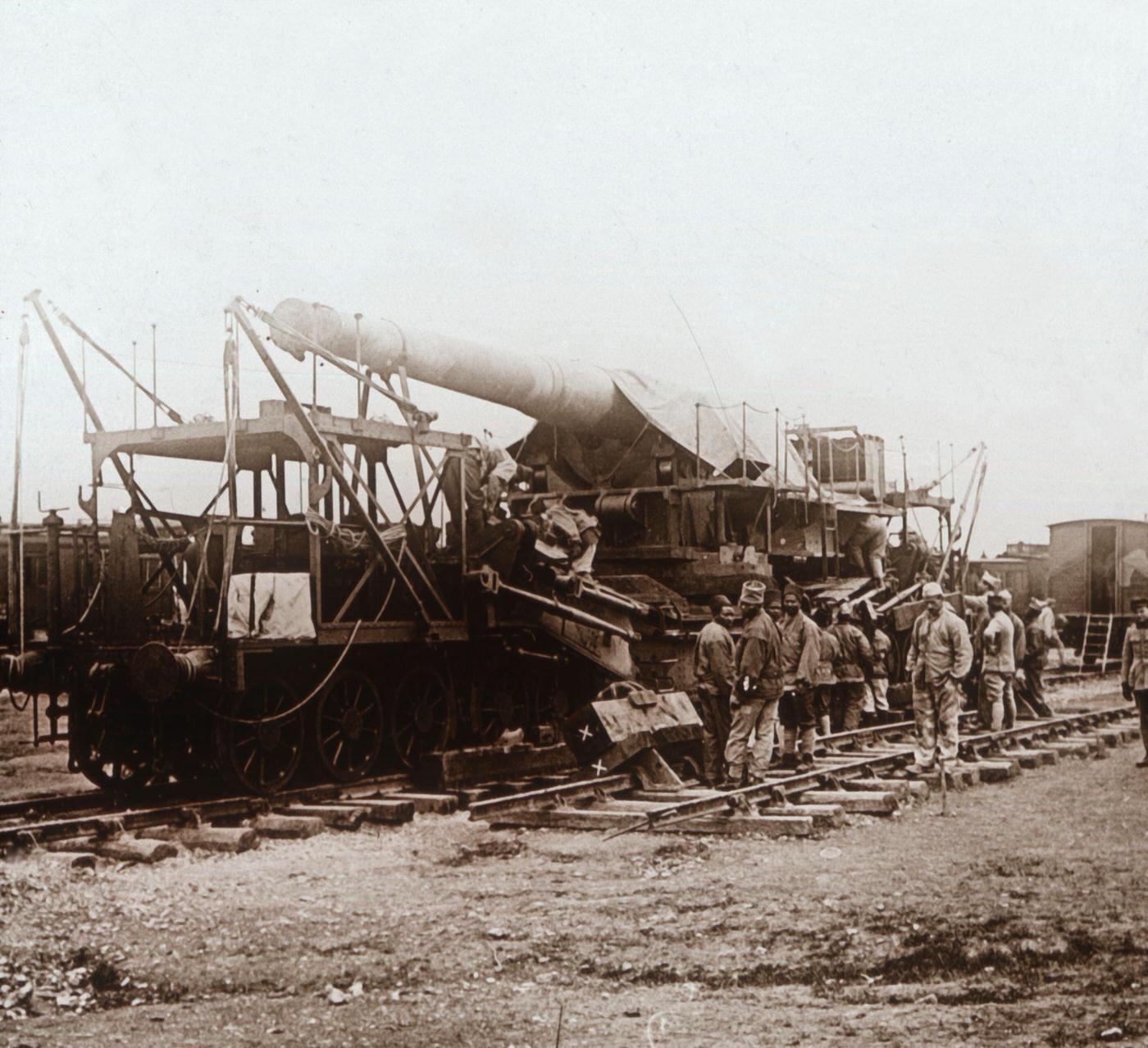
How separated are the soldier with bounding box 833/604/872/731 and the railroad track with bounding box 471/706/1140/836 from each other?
1.43 meters

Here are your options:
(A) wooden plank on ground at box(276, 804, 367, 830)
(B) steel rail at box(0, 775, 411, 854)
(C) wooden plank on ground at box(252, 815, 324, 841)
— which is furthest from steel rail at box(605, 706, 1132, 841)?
(B) steel rail at box(0, 775, 411, 854)

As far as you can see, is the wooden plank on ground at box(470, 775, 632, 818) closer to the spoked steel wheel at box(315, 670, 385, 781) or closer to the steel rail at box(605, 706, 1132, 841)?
the steel rail at box(605, 706, 1132, 841)

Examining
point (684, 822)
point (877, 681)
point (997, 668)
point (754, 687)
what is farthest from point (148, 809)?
point (877, 681)

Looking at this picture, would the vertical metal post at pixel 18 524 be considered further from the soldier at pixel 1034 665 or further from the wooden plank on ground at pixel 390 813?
the soldier at pixel 1034 665

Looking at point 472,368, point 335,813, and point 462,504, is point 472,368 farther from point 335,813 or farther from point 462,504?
point 335,813

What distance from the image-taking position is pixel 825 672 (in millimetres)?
13961

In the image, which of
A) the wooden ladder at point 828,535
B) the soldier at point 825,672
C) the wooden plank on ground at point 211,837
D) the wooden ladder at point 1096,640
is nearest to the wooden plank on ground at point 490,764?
the wooden plank on ground at point 211,837

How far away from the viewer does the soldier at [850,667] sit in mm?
15336

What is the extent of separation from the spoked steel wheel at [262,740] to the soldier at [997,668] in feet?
24.9

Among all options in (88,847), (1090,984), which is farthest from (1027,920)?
(88,847)

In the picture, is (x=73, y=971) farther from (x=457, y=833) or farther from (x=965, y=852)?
(x=965, y=852)

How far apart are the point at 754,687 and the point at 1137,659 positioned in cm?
430

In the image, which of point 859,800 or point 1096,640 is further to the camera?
point 1096,640

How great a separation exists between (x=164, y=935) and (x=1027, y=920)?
4105 millimetres
